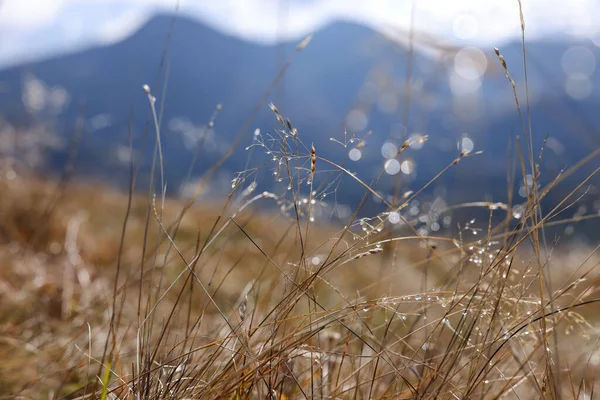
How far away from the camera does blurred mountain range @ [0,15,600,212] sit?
179cm

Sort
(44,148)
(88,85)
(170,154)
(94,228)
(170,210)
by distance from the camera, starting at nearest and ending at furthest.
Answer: (44,148)
(94,228)
(170,210)
(88,85)
(170,154)

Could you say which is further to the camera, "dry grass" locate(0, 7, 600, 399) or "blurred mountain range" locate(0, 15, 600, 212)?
"blurred mountain range" locate(0, 15, 600, 212)

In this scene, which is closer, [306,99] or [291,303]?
[291,303]

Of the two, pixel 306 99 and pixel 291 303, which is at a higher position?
pixel 306 99

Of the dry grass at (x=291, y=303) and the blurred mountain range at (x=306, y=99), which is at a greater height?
the blurred mountain range at (x=306, y=99)

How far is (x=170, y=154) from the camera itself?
8831 centimetres

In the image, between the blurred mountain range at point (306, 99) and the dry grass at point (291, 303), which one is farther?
the blurred mountain range at point (306, 99)

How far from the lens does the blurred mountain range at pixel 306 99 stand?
1786 mm

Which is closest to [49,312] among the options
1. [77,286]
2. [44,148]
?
[77,286]

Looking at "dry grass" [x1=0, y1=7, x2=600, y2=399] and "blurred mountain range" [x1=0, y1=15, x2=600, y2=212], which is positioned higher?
"blurred mountain range" [x1=0, y1=15, x2=600, y2=212]

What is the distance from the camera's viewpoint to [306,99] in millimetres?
80250

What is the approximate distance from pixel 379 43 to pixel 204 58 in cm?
10988

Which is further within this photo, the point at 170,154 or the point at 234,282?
the point at 170,154

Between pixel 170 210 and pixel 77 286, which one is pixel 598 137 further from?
pixel 170 210
